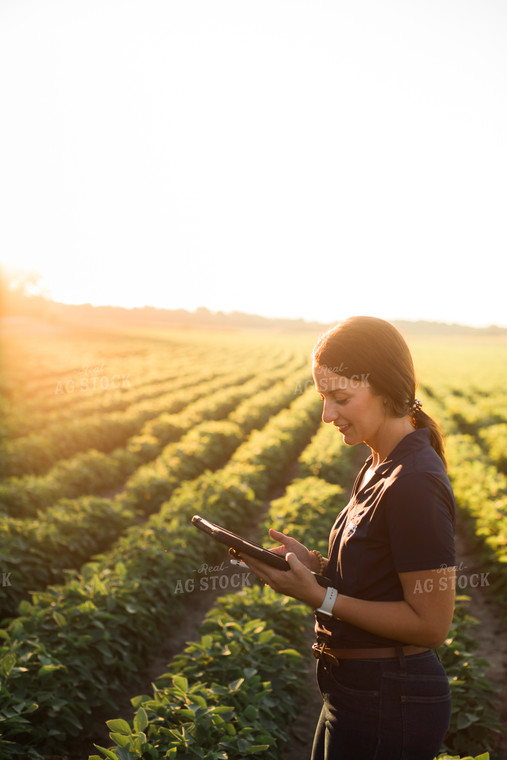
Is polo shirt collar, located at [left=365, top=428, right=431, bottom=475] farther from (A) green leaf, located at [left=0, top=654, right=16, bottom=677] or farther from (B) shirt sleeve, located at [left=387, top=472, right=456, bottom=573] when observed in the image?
(A) green leaf, located at [left=0, top=654, right=16, bottom=677]

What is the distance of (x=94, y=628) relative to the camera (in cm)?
472

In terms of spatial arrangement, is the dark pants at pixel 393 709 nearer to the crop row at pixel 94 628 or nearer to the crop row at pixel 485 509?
the crop row at pixel 94 628

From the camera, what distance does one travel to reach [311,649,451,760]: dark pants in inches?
66.7

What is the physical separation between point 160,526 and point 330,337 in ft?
19.4

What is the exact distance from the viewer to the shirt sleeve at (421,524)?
1563 millimetres

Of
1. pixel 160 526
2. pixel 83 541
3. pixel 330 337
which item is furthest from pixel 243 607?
pixel 330 337

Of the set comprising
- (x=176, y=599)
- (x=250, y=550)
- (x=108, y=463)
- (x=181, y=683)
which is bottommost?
(x=176, y=599)

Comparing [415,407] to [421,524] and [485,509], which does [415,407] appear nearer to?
[421,524]

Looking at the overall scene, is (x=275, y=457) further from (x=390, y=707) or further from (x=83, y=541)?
(x=390, y=707)

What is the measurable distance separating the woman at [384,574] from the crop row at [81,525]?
205 inches

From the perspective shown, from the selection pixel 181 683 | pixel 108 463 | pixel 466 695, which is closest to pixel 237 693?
pixel 181 683

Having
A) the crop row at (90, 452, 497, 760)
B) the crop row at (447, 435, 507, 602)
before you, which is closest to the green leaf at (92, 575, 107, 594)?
the crop row at (90, 452, 497, 760)

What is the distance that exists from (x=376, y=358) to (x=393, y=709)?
1.12m

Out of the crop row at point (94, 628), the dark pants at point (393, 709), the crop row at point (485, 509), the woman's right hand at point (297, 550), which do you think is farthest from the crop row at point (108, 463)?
the dark pants at point (393, 709)
